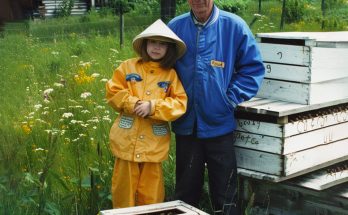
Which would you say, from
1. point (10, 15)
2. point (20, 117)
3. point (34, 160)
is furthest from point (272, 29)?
point (10, 15)

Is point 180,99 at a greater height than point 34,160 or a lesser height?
greater

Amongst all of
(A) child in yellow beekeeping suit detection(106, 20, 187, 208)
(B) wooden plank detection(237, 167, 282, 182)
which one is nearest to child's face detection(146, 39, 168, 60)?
(A) child in yellow beekeeping suit detection(106, 20, 187, 208)

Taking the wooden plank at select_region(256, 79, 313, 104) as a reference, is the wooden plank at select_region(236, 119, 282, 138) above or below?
below

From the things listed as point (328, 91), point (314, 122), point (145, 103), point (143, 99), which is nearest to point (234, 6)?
point (328, 91)

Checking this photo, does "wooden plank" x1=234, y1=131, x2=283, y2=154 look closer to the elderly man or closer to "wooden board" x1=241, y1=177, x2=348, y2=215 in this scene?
the elderly man

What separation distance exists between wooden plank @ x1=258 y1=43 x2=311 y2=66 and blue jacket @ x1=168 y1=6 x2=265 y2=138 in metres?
0.31

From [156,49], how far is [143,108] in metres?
0.37

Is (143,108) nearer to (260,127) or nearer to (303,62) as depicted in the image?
(260,127)

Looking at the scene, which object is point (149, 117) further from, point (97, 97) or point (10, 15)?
point (97, 97)

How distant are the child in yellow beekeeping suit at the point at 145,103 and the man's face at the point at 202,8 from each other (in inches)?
7.9

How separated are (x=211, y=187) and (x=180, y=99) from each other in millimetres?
693

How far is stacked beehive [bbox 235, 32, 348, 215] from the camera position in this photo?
10.8 ft

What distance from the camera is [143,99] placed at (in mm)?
3150

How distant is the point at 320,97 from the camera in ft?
11.4
